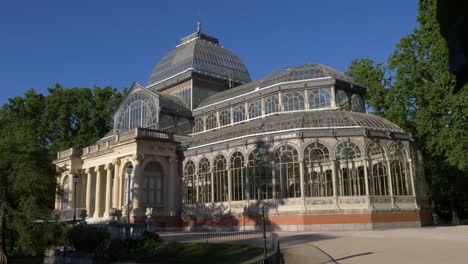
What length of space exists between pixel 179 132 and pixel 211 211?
1173 centimetres

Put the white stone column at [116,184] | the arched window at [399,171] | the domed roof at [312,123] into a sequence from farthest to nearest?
1. the white stone column at [116,184]
2. the domed roof at [312,123]
3. the arched window at [399,171]

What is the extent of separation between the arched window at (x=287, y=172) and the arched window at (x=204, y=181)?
6929 mm

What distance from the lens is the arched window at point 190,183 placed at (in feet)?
120

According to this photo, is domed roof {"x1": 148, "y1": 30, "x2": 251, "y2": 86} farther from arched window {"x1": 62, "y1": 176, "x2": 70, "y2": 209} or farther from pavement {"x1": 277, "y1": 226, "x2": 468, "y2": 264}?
pavement {"x1": 277, "y1": 226, "x2": 468, "y2": 264}

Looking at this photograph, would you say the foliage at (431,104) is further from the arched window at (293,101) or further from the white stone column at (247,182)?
the white stone column at (247,182)

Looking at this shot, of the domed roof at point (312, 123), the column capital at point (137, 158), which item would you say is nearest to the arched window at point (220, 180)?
the domed roof at point (312, 123)

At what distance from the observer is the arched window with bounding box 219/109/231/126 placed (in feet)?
135

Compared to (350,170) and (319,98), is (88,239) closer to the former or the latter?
(350,170)

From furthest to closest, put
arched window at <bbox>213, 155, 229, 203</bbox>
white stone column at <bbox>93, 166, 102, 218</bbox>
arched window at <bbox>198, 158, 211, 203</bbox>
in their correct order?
white stone column at <bbox>93, 166, 102, 218</bbox>
arched window at <bbox>198, 158, 211, 203</bbox>
arched window at <bbox>213, 155, 229, 203</bbox>

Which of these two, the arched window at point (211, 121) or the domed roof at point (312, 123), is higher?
the arched window at point (211, 121)

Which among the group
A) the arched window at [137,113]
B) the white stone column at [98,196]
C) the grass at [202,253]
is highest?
the arched window at [137,113]

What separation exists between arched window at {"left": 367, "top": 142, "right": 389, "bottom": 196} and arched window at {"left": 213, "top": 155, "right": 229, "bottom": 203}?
1129cm

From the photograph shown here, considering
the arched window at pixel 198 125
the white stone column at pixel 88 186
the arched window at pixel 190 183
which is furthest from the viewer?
the arched window at pixel 198 125

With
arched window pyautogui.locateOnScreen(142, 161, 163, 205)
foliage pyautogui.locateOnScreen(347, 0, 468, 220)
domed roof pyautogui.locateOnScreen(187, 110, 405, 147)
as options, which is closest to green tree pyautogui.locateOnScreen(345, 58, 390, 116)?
foliage pyautogui.locateOnScreen(347, 0, 468, 220)
